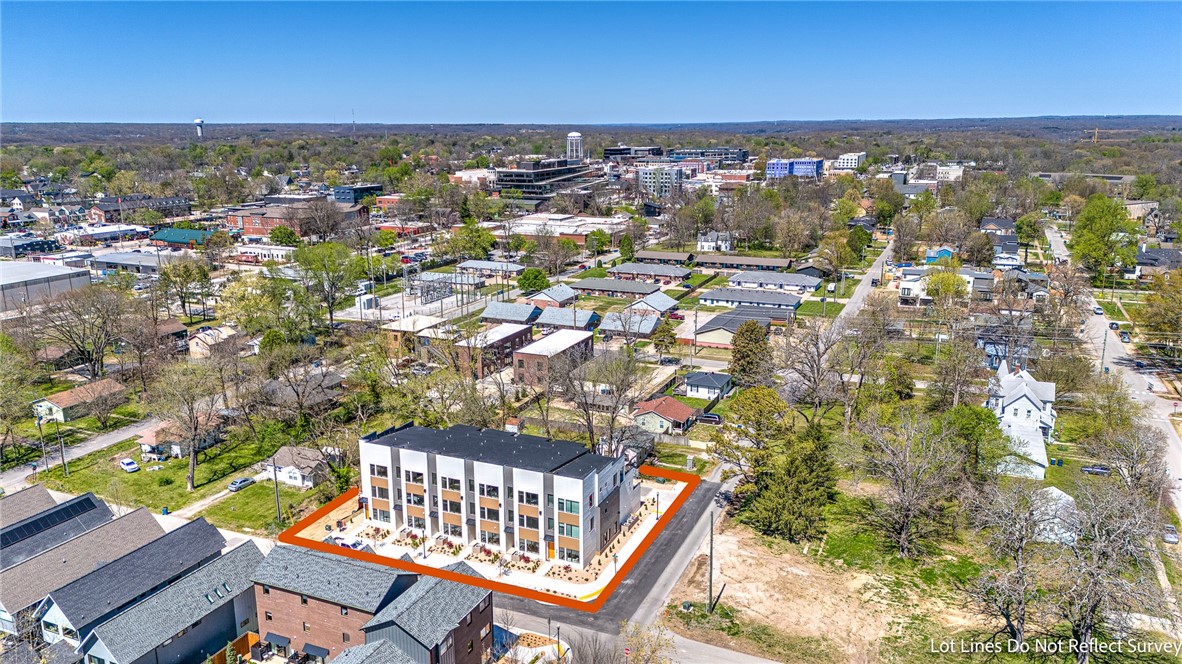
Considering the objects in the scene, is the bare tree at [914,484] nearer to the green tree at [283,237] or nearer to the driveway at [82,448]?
the driveway at [82,448]

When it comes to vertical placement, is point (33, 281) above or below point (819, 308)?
above

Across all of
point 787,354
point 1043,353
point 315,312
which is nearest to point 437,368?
point 315,312

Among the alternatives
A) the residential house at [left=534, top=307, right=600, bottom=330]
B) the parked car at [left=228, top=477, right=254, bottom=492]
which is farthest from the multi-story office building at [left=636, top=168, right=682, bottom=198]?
the parked car at [left=228, top=477, right=254, bottom=492]

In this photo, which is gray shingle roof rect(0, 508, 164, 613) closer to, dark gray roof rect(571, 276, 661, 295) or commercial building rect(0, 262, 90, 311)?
commercial building rect(0, 262, 90, 311)

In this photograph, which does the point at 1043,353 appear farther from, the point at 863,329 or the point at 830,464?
the point at 830,464

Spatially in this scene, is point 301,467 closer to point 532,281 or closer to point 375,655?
point 375,655

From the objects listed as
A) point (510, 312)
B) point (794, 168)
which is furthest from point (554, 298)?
point (794, 168)

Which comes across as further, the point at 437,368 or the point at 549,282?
the point at 549,282

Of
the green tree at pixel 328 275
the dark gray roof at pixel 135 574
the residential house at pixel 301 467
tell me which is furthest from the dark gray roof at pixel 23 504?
the green tree at pixel 328 275
